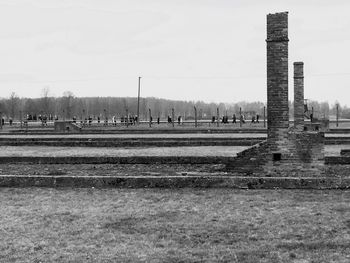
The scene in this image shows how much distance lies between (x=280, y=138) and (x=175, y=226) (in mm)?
5290

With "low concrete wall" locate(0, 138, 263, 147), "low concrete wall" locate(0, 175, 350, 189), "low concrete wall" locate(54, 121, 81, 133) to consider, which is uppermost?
"low concrete wall" locate(54, 121, 81, 133)

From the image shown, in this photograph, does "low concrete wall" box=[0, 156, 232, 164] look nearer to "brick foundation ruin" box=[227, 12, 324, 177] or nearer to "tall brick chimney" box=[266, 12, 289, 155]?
"brick foundation ruin" box=[227, 12, 324, 177]

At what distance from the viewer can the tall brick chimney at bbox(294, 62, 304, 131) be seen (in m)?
20.3

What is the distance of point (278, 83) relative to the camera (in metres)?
11.2

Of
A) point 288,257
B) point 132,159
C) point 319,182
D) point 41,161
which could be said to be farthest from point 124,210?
point 41,161

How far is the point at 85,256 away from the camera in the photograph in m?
5.29

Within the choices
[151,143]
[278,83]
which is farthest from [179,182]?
[151,143]

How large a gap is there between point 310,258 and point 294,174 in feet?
19.7

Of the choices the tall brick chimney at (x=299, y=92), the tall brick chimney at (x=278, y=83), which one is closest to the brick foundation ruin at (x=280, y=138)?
the tall brick chimney at (x=278, y=83)

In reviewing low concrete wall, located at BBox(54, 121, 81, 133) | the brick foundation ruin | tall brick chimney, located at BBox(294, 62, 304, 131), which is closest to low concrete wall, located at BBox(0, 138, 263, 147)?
tall brick chimney, located at BBox(294, 62, 304, 131)

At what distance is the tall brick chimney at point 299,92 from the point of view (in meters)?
20.3

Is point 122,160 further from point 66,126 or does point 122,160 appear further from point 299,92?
point 66,126

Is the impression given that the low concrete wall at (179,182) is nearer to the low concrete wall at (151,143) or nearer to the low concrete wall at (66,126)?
the low concrete wall at (151,143)

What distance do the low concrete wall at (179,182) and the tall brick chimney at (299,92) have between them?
11.1 meters
